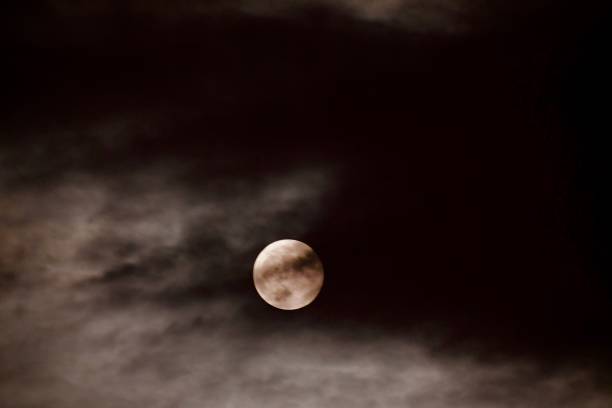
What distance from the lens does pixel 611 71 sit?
12211mm

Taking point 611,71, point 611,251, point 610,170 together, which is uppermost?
point 611,71

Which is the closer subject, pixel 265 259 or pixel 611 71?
pixel 611 71

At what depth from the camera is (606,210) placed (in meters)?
13.1

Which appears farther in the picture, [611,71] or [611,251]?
[611,251]

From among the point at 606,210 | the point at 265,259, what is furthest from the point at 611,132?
the point at 265,259

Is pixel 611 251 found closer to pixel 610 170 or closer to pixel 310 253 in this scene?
pixel 610 170

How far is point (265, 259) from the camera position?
13.0 metres

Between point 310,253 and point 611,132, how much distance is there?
7.69 metres

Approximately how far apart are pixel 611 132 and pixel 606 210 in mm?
1882

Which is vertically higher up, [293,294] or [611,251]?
[611,251]

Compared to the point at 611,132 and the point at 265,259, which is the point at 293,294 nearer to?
the point at 265,259

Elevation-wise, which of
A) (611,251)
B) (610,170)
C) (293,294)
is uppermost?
(610,170)

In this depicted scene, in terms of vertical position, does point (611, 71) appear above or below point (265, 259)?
above

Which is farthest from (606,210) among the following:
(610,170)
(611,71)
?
(611,71)
